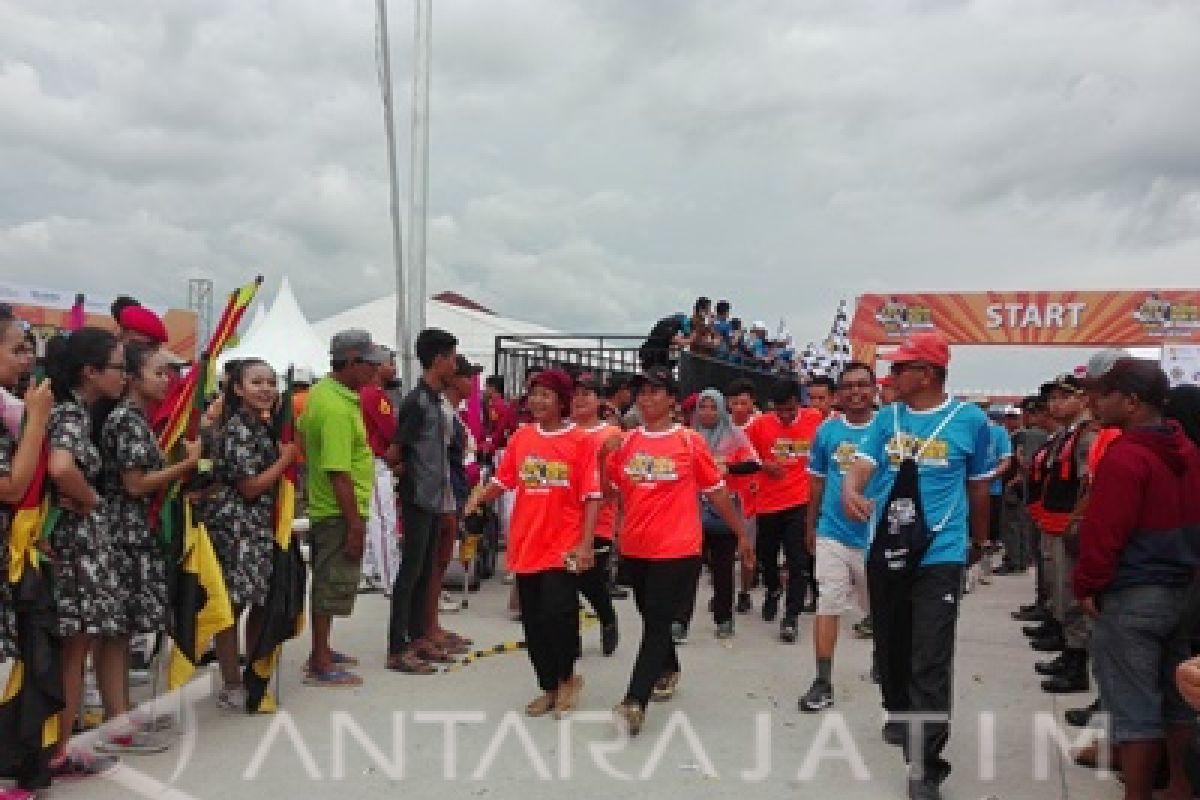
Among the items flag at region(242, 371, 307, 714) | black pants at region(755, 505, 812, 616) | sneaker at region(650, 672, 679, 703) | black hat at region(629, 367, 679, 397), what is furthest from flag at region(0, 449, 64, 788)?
black pants at region(755, 505, 812, 616)

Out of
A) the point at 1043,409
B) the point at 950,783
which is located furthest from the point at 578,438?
the point at 1043,409

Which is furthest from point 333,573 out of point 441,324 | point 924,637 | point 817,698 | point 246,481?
point 441,324

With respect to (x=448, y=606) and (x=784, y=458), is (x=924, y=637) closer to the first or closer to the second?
(x=784, y=458)

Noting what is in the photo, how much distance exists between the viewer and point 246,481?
498 cm

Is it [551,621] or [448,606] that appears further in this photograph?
[448,606]

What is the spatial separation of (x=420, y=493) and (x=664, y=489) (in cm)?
170

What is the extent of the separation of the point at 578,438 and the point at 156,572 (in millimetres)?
2119

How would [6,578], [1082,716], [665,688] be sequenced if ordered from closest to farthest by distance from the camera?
[6,578], [1082,716], [665,688]

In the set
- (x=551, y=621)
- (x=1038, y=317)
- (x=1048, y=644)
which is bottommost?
(x=1048, y=644)

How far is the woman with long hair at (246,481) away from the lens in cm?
496

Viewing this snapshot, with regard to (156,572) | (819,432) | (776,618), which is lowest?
(776,618)

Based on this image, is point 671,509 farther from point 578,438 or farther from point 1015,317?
point 1015,317

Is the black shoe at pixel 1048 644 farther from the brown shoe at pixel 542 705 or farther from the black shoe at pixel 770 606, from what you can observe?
the brown shoe at pixel 542 705

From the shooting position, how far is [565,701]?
5.23m
